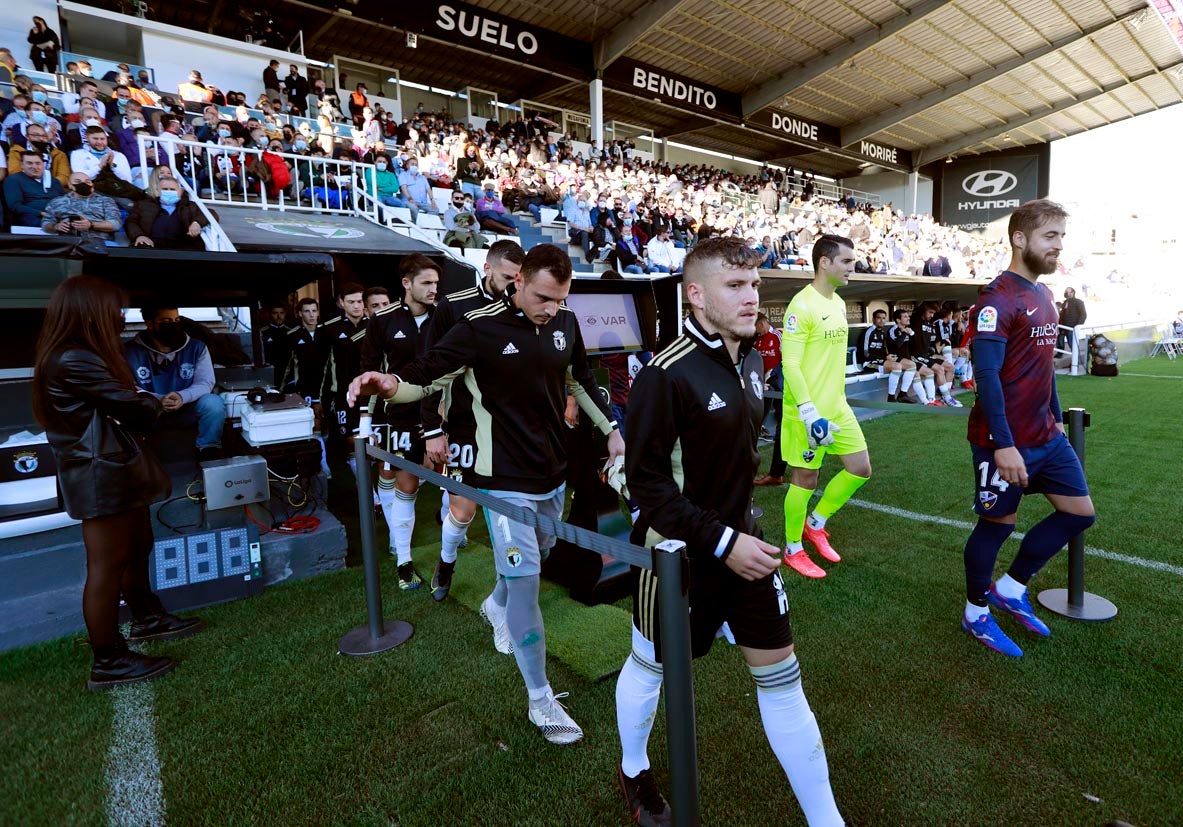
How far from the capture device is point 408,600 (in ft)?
12.8

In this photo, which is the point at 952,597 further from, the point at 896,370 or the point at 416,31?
the point at 416,31

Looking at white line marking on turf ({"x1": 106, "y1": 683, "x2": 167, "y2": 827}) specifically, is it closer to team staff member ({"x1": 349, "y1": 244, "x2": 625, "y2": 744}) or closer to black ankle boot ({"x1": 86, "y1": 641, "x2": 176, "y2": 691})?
black ankle boot ({"x1": 86, "y1": 641, "x2": 176, "y2": 691})

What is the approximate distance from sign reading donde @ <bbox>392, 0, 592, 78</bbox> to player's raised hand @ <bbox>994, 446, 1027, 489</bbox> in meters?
17.6

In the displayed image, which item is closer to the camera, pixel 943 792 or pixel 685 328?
pixel 685 328

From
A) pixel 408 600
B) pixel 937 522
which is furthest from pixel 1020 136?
pixel 408 600

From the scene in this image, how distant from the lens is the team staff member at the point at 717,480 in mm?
1768

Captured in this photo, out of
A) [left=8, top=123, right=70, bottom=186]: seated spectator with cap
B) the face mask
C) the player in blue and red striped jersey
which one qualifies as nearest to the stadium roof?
[left=8, top=123, right=70, bottom=186]: seated spectator with cap

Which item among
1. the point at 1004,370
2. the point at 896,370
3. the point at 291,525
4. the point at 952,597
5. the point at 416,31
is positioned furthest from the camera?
the point at 416,31

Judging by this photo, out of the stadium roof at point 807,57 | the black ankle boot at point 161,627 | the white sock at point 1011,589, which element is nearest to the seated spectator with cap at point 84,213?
the black ankle boot at point 161,627

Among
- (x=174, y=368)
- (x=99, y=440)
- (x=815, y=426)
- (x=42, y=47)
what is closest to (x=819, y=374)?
(x=815, y=426)

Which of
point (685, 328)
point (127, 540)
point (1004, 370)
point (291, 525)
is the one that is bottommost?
point (291, 525)

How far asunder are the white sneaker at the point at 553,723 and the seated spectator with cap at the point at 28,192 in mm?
7407

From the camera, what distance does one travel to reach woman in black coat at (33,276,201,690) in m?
2.77

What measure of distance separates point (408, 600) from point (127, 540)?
149 centimetres
